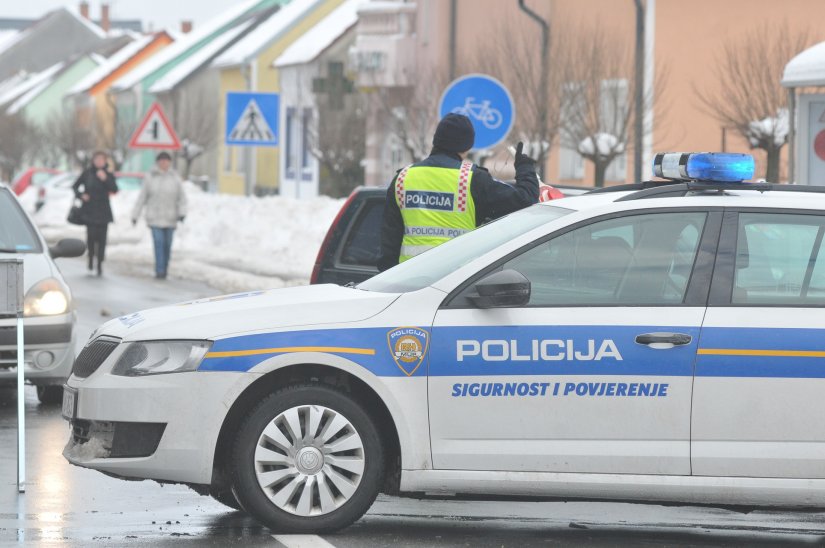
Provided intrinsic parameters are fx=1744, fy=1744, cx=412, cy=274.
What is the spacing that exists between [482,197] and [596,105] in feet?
56.0

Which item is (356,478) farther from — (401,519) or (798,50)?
(798,50)

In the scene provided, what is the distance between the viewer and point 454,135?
30.4 feet

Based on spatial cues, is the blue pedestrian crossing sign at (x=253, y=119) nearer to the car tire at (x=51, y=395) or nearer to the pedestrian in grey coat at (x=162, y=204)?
the pedestrian in grey coat at (x=162, y=204)

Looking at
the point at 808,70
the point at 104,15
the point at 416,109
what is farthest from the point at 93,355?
the point at 104,15

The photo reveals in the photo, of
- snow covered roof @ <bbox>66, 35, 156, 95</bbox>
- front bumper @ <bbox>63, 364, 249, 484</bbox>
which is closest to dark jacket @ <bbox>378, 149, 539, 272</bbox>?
front bumper @ <bbox>63, 364, 249, 484</bbox>

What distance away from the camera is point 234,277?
23875mm

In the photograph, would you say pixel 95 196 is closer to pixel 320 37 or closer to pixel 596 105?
pixel 596 105

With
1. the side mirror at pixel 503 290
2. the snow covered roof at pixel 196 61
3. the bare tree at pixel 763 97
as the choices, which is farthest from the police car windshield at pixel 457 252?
the snow covered roof at pixel 196 61

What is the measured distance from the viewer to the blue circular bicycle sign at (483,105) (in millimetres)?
15953

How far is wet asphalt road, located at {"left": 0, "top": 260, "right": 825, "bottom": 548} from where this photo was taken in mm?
7039

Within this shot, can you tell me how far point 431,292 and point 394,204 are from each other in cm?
230

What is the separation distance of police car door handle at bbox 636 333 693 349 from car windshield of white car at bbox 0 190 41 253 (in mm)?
5908

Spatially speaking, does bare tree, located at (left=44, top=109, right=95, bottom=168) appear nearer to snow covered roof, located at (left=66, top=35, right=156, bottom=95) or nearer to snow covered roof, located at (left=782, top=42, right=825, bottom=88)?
snow covered roof, located at (left=66, top=35, right=156, bottom=95)

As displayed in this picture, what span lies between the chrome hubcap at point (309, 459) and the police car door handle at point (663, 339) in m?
1.20
